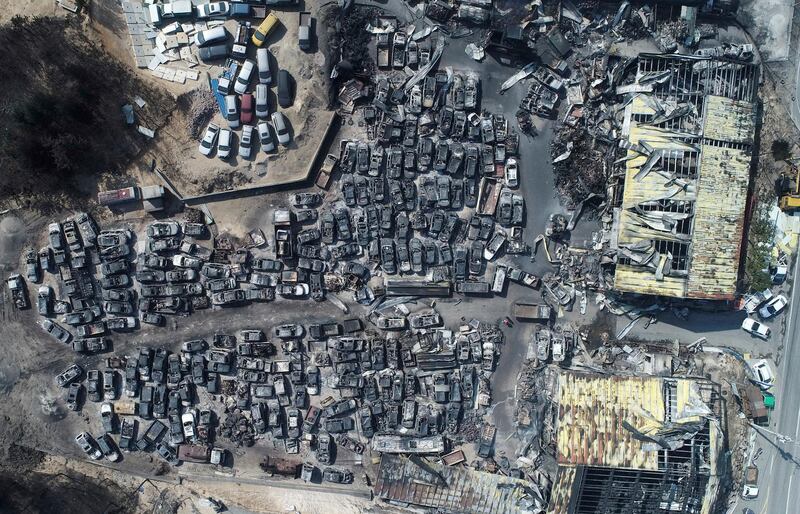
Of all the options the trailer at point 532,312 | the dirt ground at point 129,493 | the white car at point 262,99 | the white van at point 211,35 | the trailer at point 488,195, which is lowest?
the dirt ground at point 129,493

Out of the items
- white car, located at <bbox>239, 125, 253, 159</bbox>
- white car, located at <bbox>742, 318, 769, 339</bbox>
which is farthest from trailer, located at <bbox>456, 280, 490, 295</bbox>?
white car, located at <bbox>742, 318, 769, 339</bbox>

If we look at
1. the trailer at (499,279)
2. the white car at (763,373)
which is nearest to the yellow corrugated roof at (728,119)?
the trailer at (499,279)

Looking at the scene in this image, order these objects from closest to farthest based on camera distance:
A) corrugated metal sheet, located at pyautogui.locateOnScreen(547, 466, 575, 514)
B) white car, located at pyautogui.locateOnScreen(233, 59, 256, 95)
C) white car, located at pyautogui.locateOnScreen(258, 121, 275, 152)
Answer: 1. corrugated metal sheet, located at pyautogui.locateOnScreen(547, 466, 575, 514)
2. white car, located at pyautogui.locateOnScreen(233, 59, 256, 95)
3. white car, located at pyautogui.locateOnScreen(258, 121, 275, 152)

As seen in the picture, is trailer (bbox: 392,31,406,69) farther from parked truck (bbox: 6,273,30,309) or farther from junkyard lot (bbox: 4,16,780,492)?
parked truck (bbox: 6,273,30,309)

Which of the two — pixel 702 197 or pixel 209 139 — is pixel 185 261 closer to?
pixel 209 139

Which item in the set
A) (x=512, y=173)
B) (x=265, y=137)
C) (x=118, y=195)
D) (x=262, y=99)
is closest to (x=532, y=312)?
(x=512, y=173)

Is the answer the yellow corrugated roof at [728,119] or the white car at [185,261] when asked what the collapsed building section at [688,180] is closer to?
the yellow corrugated roof at [728,119]
